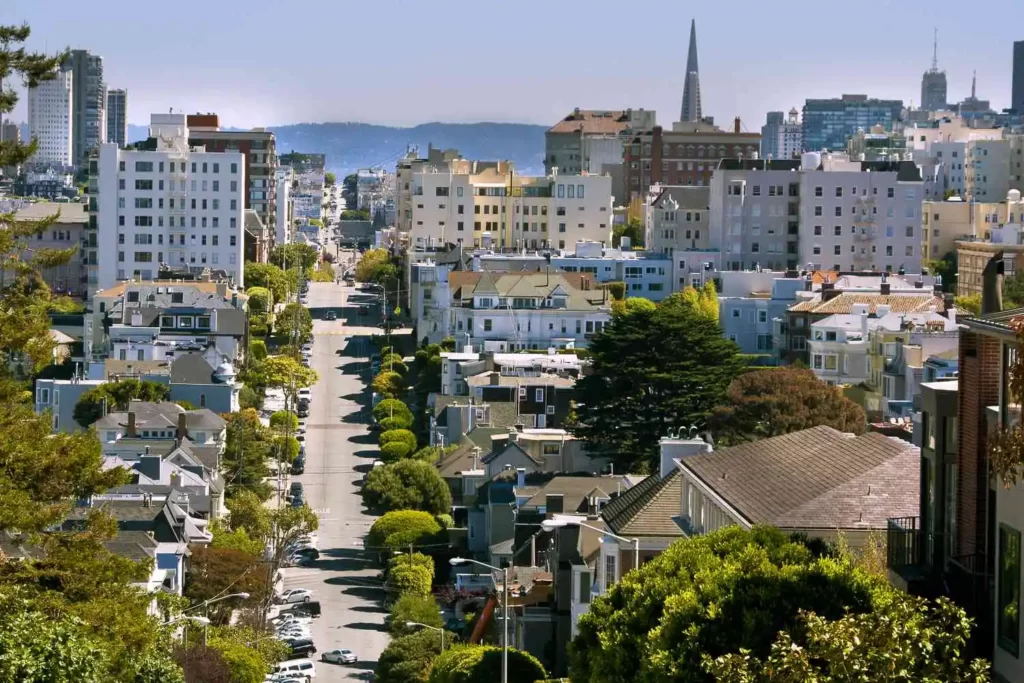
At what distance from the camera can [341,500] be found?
285 feet

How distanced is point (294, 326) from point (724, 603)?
11520cm

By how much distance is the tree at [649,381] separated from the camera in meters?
79.7

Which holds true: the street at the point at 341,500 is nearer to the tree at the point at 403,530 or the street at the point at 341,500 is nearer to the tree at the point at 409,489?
the tree at the point at 403,530

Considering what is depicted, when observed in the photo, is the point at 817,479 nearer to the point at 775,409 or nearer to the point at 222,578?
the point at 222,578


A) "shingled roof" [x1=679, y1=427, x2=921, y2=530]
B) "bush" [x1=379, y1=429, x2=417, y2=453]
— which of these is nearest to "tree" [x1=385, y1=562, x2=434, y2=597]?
"shingled roof" [x1=679, y1=427, x2=921, y2=530]

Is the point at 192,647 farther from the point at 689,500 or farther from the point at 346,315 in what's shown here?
the point at 346,315

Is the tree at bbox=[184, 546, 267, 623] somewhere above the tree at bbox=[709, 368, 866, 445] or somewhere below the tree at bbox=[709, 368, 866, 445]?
below

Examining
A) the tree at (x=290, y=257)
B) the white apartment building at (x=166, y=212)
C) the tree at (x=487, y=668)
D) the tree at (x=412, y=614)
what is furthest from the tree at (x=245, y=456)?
the tree at (x=290, y=257)

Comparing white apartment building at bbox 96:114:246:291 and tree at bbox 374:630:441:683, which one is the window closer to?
tree at bbox 374:630:441:683

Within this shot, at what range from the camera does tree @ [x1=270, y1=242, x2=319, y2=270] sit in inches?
7357

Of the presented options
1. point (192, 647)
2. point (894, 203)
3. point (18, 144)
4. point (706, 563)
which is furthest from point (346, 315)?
point (706, 563)

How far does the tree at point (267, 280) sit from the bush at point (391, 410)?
5067cm

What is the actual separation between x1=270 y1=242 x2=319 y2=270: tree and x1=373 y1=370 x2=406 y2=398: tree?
66.0 meters

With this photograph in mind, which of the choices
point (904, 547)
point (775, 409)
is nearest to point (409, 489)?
point (775, 409)
